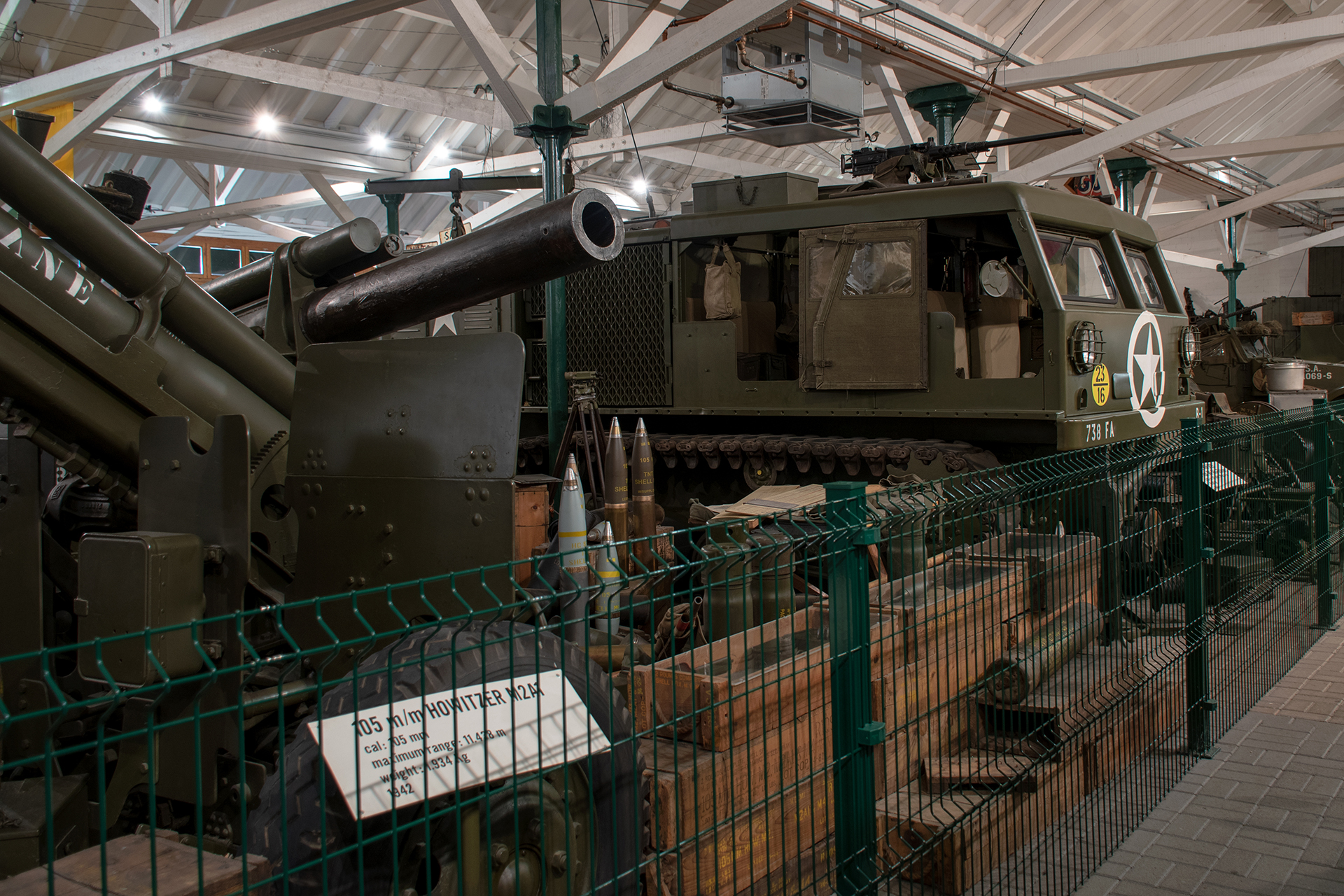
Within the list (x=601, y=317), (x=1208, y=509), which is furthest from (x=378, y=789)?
(x=601, y=317)

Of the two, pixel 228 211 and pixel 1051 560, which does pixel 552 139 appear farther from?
pixel 228 211

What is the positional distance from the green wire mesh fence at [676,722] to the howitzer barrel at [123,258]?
35.8 inches

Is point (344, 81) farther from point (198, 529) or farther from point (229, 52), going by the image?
point (198, 529)

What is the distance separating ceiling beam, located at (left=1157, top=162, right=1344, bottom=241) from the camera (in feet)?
59.0

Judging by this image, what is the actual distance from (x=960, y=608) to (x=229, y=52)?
1063 centimetres

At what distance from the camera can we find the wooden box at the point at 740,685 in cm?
288

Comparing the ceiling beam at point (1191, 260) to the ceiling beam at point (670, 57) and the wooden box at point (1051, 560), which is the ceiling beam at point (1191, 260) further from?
the wooden box at point (1051, 560)

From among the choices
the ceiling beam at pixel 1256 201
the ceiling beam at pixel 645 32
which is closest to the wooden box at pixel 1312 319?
the ceiling beam at pixel 1256 201

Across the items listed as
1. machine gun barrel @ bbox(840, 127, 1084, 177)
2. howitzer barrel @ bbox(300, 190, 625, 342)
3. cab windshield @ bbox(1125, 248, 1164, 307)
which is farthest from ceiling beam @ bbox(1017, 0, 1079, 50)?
howitzer barrel @ bbox(300, 190, 625, 342)

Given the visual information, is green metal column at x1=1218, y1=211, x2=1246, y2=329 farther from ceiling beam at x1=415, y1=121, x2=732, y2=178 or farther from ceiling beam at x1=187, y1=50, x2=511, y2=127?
ceiling beam at x1=187, y1=50, x2=511, y2=127

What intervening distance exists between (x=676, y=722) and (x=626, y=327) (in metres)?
6.27

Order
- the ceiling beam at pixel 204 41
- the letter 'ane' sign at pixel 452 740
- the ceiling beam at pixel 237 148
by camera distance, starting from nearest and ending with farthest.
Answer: the letter 'ane' sign at pixel 452 740 < the ceiling beam at pixel 204 41 < the ceiling beam at pixel 237 148

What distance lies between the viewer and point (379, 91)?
1243 cm

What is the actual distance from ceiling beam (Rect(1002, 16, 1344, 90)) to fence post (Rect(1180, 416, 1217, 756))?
8.21m
